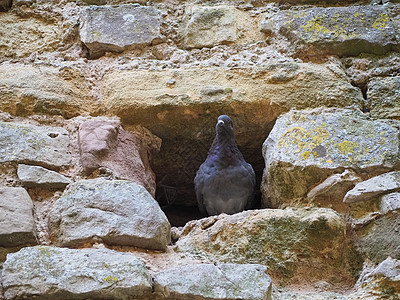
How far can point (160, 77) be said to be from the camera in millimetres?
2807

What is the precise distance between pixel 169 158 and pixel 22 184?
971mm

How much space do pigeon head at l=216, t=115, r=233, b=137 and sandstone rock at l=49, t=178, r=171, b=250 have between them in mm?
698

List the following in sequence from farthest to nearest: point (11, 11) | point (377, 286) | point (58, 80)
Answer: point (11, 11), point (58, 80), point (377, 286)

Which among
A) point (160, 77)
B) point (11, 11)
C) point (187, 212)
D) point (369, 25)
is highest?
point (369, 25)

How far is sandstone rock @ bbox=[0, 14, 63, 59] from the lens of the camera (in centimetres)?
297

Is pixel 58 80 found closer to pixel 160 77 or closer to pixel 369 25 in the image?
pixel 160 77

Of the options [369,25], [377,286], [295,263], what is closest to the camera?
[377,286]

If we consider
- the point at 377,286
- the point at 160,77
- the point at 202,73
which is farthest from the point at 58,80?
the point at 377,286

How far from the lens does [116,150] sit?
2576mm

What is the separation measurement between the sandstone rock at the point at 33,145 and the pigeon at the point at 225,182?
2.88ft

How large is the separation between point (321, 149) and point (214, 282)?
80cm

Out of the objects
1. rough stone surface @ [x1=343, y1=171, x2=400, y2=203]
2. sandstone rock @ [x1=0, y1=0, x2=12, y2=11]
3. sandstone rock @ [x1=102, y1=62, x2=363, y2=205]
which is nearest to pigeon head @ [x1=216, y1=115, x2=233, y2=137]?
sandstone rock @ [x1=102, y1=62, x2=363, y2=205]

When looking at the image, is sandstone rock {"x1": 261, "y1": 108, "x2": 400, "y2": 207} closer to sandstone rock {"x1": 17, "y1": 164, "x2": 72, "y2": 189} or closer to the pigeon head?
the pigeon head

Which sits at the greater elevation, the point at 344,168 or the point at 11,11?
the point at 11,11
